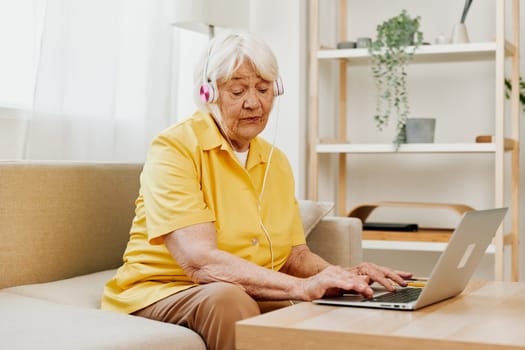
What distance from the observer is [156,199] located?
1.86 m

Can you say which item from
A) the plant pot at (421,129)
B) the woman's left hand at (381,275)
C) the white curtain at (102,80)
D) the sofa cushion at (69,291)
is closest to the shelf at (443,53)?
the plant pot at (421,129)

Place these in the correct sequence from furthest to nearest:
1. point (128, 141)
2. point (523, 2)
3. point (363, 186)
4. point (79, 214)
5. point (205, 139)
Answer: point (363, 186), point (523, 2), point (128, 141), point (79, 214), point (205, 139)

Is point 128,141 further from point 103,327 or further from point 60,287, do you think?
point 103,327

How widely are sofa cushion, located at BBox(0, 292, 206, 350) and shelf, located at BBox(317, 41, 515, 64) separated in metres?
2.06

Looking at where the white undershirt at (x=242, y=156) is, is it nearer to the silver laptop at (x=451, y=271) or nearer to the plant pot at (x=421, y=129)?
the silver laptop at (x=451, y=271)

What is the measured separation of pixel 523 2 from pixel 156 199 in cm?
245

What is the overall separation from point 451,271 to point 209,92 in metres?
0.79

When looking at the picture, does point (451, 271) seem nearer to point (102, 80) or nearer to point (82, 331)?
point (82, 331)

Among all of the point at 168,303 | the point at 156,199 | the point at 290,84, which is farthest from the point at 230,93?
the point at 290,84

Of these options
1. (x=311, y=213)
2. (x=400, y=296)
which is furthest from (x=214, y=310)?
(x=311, y=213)

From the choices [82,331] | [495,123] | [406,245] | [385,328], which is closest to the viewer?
[385,328]

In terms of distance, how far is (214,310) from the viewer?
5.51ft

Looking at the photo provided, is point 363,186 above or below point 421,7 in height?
below

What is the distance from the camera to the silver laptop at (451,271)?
1.39 meters
